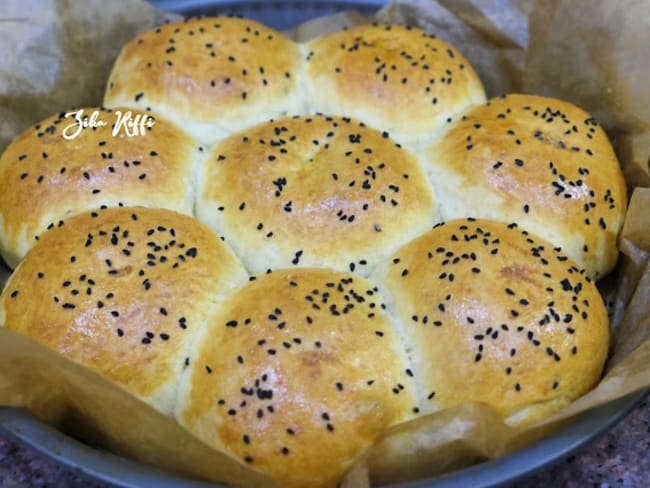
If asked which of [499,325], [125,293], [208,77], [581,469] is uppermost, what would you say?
[208,77]

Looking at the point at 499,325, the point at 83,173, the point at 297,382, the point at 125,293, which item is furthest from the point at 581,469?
the point at 83,173

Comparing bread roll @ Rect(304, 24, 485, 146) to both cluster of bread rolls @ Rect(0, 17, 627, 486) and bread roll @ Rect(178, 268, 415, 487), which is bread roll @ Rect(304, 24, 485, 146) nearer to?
cluster of bread rolls @ Rect(0, 17, 627, 486)

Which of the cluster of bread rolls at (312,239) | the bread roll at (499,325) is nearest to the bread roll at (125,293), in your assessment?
the cluster of bread rolls at (312,239)

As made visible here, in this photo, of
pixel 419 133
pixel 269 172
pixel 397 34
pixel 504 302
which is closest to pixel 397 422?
pixel 504 302

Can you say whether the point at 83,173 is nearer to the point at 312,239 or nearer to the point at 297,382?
the point at 312,239

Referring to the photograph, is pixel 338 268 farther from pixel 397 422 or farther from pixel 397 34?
pixel 397 34

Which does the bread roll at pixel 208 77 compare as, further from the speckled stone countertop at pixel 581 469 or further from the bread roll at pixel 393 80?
the speckled stone countertop at pixel 581 469

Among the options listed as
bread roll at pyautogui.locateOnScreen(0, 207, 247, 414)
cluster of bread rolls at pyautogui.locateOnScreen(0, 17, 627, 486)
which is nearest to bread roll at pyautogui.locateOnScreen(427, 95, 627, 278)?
cluster of bread rolls at pyautogui.locateOnScreen(0, 17, 627, 486)
